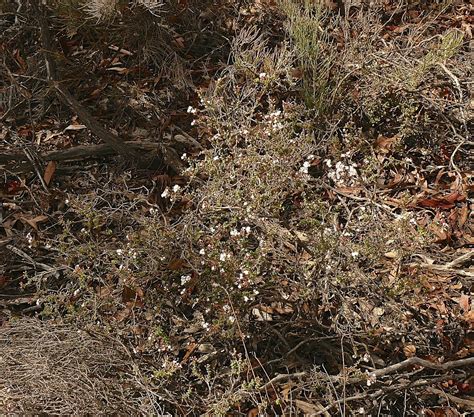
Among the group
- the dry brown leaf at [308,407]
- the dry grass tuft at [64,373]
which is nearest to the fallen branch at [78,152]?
the dry grass tuft at [64,373]

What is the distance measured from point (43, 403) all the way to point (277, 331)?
0.94 metres

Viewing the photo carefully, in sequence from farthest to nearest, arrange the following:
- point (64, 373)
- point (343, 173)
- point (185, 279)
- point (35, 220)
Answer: point (35, 220) < point (343, 173) < point (185, 279) < point (64, 373)

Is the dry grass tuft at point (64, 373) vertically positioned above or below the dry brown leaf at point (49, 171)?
below

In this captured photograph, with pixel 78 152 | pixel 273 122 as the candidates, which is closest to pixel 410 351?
pixel 273 122

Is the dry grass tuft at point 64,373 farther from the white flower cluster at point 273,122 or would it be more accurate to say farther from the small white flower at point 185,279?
the white flower cluster at point 273,122

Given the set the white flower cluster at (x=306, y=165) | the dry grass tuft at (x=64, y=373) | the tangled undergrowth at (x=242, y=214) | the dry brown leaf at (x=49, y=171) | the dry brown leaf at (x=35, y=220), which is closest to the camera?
the dry grass tuft at (x=64, y=373)

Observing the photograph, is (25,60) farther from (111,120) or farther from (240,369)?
(240,369)

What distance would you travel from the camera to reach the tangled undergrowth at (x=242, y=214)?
2377 mm

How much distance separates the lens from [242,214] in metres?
2.45

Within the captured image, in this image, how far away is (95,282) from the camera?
2705 millimetres

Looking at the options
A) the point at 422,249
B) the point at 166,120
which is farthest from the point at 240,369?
the point at 166,120

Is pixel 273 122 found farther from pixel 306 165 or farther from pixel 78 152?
pixel 78 152

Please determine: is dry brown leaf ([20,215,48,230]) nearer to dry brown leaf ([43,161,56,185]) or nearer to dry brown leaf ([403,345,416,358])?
dry brown leaf ([43,161,56,185])

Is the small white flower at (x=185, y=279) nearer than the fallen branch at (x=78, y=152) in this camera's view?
Yes
